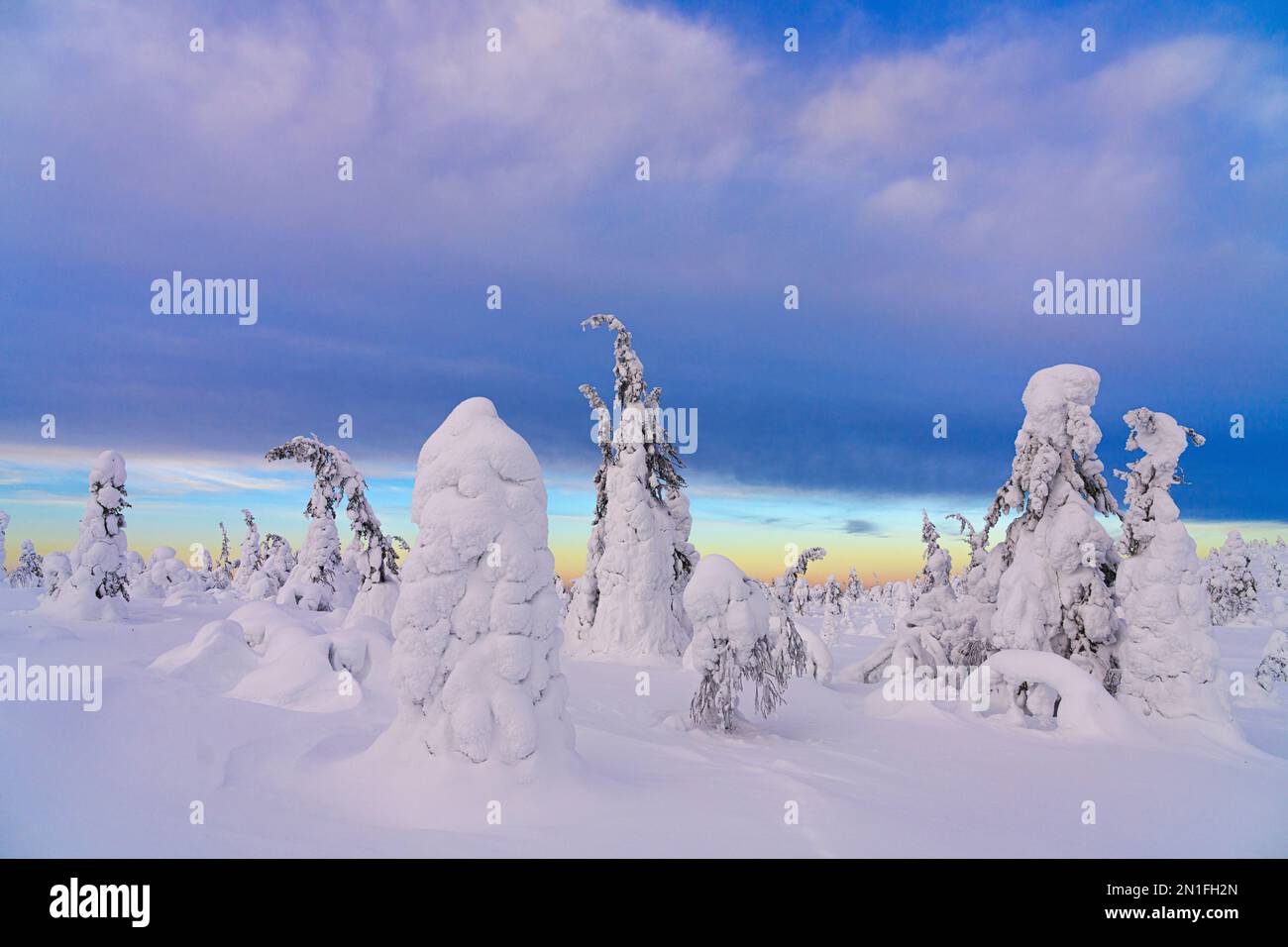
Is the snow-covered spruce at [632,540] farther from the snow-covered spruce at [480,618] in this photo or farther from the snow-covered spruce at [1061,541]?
the snow-covered spruce at [480,618]

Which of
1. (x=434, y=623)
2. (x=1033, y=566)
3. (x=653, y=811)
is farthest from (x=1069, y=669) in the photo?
(x=434, y=623)

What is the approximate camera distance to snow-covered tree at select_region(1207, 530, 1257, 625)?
45.0 m

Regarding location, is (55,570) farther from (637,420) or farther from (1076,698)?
(1076,698)

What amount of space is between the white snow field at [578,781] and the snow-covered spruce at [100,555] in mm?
11311

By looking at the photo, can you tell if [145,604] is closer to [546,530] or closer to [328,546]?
[328,546]

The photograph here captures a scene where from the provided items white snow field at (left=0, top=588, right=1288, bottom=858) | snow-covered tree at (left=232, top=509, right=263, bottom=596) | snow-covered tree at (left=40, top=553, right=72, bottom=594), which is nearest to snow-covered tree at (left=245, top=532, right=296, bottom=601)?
snow-covered tree at (left=232, top=509, right=263, bottom=596)

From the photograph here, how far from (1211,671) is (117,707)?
1923 cm

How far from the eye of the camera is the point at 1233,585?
148 ft

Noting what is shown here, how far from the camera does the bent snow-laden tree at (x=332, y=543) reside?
23.2 metres

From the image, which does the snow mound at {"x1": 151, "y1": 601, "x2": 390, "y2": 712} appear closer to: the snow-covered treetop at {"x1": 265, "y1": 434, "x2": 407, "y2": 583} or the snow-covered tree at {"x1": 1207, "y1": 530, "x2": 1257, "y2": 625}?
the snow-covered treetop at {"x1": 265, "y1": 434, "x2": 407, "y2": 583}

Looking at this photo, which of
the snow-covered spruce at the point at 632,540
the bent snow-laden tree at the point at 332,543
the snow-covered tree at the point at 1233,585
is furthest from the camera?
the snow-covered tree at the point at 1233,585

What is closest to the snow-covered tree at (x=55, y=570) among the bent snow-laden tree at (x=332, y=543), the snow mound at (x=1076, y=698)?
the bent snow-laden tree at (x=332, y=543)

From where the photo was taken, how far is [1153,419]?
1596 cm

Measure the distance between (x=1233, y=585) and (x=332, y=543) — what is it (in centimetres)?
5220
